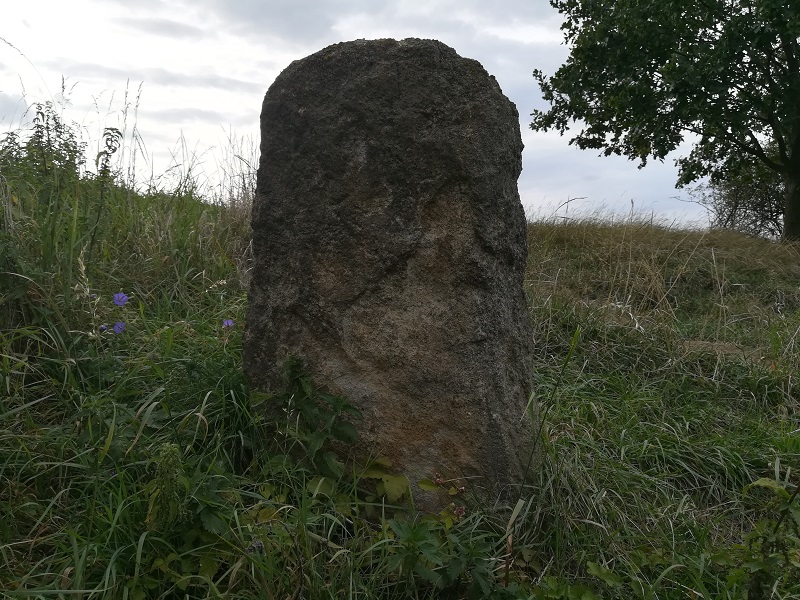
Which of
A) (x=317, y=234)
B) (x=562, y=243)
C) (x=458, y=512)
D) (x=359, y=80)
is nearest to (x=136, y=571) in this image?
(x=458, y=512)

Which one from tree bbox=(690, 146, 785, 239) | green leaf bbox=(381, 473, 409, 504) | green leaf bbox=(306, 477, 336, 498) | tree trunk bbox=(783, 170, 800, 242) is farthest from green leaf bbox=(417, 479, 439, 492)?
tree bbox=(690, 146, 785, 239)

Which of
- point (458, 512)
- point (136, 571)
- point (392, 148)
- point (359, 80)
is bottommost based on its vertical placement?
point (136, 571)

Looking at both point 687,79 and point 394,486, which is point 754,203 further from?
point 394,486

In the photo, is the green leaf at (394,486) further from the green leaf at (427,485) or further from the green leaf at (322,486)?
the green leaf at (322,486)

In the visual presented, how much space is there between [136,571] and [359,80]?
1.54 metres

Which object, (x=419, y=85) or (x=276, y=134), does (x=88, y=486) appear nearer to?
(x=276, y=134)

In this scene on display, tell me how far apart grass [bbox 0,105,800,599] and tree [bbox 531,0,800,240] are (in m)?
5.44

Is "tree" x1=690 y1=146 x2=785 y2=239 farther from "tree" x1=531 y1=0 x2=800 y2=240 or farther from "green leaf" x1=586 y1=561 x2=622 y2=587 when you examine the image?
"green leaf" x1=586 y1=561 x2=622 y2=587

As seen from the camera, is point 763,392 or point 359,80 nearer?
point 359,80

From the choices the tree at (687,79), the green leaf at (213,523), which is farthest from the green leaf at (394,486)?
the tree at (687,79)

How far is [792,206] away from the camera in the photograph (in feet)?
33.9

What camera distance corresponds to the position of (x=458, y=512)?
217 centimetres

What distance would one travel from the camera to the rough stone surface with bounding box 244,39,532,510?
7.50 ft

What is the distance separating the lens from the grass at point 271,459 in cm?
192
